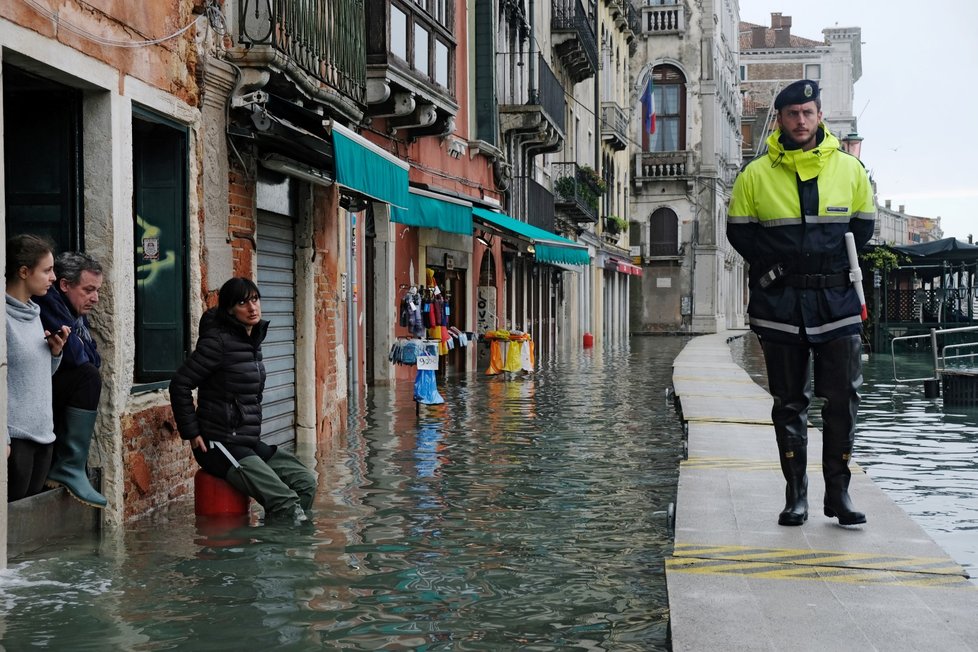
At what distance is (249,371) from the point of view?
7.08 m

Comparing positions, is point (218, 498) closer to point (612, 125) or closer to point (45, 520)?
point (45, 520)

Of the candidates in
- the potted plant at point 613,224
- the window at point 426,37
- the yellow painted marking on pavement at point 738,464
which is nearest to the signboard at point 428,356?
the window at point 426,37

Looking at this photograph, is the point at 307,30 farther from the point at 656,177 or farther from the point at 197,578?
the point at 656,177

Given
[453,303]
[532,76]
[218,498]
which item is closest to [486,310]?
[453,303]

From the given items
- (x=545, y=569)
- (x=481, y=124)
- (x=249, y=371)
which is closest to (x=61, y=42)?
(x=249, y=371)

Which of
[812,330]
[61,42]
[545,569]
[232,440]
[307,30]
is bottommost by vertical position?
[545,569]

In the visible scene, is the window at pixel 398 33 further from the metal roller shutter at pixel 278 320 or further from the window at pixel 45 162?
the window at pixel 45 162

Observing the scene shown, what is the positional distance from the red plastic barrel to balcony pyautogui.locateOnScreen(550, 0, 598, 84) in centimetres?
2886

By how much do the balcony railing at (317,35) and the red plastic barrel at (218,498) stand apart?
3.19 metres

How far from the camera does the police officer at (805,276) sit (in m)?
5.95

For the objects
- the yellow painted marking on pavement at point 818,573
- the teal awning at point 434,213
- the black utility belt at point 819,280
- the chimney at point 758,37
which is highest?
the chimney at point 758,37

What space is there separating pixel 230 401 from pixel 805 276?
3.06 meters

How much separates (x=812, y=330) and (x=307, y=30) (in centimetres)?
552

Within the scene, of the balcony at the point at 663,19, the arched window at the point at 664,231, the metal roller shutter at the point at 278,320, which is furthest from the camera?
the arched window at the point at 664,231
